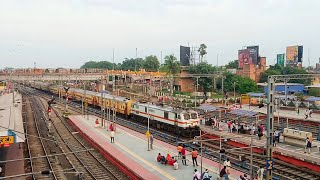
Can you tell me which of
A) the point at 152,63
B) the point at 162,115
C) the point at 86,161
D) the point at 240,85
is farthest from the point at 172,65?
the point at 86,161

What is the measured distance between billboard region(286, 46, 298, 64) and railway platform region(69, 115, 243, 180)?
86.7 meters

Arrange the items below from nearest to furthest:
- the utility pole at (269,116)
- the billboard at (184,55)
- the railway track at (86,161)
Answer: the utility pole at (269,116), the railway track at (86,161), the billboard at (184,55)

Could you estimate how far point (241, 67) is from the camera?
351 feet

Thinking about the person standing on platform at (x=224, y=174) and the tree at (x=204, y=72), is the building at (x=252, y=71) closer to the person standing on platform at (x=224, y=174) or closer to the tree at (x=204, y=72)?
the tree at (x=204, y=72)

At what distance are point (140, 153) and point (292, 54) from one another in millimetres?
98574

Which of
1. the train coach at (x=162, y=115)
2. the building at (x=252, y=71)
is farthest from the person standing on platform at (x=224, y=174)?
the building at (x=252, y=71)

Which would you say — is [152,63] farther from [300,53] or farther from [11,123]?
[11,123]

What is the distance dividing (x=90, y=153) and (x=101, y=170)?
5213 millimetres

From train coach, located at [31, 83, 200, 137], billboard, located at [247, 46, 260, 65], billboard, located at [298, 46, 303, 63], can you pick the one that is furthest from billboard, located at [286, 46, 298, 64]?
train coach, located at [31, 83, 200, 137]

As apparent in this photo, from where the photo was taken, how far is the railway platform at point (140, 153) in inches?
843

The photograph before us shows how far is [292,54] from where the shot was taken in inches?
4429

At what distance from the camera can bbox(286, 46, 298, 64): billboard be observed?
111 meters

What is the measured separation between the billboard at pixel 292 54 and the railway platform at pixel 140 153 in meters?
86.7

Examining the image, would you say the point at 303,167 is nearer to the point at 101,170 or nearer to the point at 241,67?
the point at 101,170
